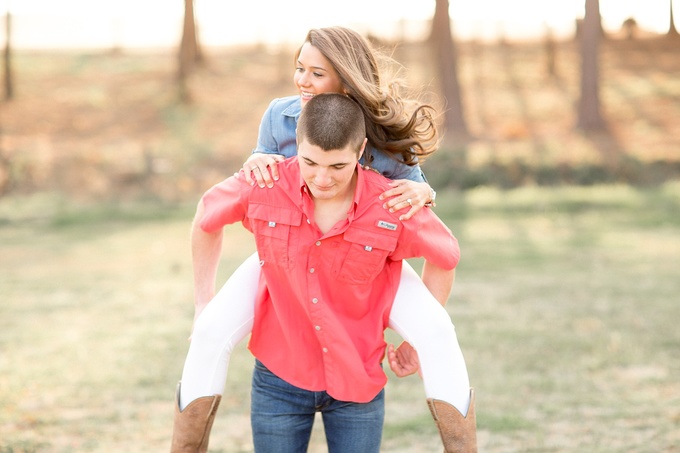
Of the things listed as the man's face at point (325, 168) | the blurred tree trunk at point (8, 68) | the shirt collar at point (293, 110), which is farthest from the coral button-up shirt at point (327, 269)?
the blurred tree trunk at point (8, 68)

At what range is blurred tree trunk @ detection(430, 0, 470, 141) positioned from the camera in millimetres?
18469

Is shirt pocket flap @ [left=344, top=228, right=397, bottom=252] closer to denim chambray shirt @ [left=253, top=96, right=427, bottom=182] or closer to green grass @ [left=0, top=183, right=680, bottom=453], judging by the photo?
denim chambray shirt @ [left=253, top=96, right=427, bottom=182]

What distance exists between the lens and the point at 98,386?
19.2 feet

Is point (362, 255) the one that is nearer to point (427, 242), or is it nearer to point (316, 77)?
point (427, 242)

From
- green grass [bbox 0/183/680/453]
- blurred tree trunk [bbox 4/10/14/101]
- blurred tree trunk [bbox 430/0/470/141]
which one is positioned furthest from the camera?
blurred tree trunk [bbox 4/10/14/101]

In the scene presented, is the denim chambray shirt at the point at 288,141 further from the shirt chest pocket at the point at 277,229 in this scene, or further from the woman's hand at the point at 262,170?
the shirt chest pocket at the point at 277,229

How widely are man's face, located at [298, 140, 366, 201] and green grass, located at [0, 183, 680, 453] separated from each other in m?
2.24

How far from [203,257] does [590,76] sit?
58.4ft

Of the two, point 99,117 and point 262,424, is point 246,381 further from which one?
point 99,117

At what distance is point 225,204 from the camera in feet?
10.1

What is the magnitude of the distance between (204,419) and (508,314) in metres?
5.00

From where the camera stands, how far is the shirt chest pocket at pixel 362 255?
2982mm

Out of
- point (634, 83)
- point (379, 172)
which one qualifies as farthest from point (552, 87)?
point (379, 172)

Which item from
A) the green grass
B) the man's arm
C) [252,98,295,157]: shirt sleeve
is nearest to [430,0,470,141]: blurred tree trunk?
the green grass
